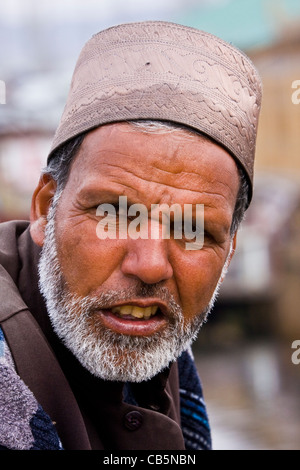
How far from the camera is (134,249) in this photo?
2.01 metres

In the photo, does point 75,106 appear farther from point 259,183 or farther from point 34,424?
point 259,183

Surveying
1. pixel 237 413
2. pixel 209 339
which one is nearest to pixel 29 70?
pixel 209 339

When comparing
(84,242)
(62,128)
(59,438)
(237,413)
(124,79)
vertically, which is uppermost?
(124,79)

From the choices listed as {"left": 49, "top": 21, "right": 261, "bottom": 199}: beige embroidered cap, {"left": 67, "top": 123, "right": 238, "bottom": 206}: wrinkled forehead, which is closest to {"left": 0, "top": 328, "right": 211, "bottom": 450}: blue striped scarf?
{"left": 67, "top": 123, "right": 238, "bottom": 206}: wrinkled forehead

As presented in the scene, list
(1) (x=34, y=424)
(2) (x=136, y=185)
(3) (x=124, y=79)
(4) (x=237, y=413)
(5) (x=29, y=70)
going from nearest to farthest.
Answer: (1) (x=34, y=424), (2) (x=136, y=185), (3) (x=124, y=79), (4) (x=237, y=413), (5) (x=29, y=70)

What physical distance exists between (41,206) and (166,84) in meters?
0.59

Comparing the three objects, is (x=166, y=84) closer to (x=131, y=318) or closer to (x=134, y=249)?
(x=134, y=249)

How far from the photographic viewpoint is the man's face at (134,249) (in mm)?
2029

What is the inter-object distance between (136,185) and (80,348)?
518 millimetres

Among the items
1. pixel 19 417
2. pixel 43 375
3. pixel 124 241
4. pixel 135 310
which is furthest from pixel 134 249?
pixel 19 417

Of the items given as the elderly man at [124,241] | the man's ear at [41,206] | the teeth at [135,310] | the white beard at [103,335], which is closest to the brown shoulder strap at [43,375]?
the elderly man at [124,241]

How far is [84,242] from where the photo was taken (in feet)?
6.89

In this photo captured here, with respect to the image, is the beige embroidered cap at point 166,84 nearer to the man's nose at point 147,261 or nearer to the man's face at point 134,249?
the man's face at point 134,249

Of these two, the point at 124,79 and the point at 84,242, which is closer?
the point at 84,242
